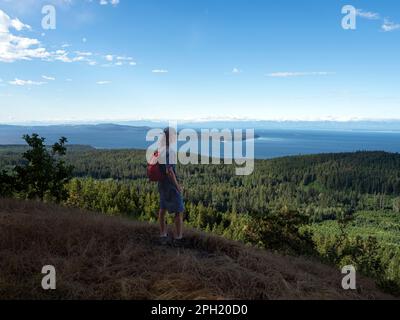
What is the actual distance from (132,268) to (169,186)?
5.81 ft

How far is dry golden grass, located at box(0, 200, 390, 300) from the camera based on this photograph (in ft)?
14.2

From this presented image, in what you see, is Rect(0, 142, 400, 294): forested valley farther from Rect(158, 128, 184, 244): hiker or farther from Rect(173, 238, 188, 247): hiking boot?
Rect(158, 128, 184, 244): hiker

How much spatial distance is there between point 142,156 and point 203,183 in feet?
119

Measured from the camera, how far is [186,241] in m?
6.64

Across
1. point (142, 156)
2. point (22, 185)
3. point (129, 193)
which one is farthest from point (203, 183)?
point (22, 185)

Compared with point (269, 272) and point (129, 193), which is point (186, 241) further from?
point (129, 193)

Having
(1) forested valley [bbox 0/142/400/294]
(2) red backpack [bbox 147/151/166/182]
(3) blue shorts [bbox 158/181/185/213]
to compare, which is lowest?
(1) forested valley [bbox 0/142/400/294]

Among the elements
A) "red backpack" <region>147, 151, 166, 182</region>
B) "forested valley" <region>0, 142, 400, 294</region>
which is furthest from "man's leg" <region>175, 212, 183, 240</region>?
"forested valley" <region>0, 142, 400, 294</region>

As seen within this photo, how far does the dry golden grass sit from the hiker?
38 cm

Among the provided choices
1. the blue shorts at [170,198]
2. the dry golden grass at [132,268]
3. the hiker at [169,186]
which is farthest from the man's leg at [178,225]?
the dry golden grass at [132,268]

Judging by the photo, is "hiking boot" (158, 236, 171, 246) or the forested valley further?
the forested valley

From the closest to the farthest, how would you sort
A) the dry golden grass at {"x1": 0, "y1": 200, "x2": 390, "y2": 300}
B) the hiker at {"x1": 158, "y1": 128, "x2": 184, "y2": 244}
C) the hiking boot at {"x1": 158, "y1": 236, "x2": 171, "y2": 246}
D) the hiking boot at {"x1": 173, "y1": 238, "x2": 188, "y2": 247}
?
1. the dry golden grass at {"x1": 0, "y1": 200, "x2": 390, "y2": 300}
2. the hiker at {"x1": 158, "y1": 128, "x2": 184, "y2": 244}
3. the hiking boot at {"x1": 158, "y1": 236, "x2": 171, "y2": 246}
4. the hiking boot at {"x1": 173, "y1": 238, "x2": 188, "y2": 247}

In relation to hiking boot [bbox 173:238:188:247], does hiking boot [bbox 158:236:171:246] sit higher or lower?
higher
